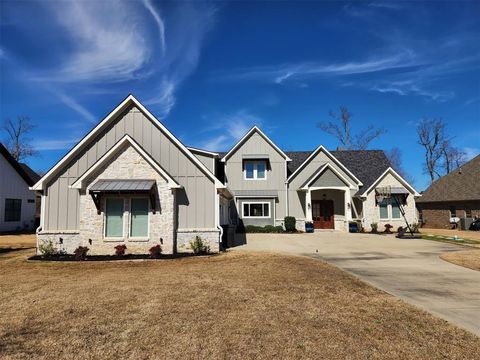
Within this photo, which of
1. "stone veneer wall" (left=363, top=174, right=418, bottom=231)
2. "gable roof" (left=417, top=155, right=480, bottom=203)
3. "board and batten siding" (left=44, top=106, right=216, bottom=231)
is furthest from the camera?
"gable roof" (left=417, top=155, right=480, bottom=203)

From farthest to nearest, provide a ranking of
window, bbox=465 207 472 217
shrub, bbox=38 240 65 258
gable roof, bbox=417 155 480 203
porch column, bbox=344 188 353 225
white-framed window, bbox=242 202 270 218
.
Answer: gable roof, bbox=417 155 480 203, window, bbox=465 207 472 217, white-framed window, bbox=242 202 270 218, porch column, bbox=344 188 353 225, shrub, bbox=38 240 65 258

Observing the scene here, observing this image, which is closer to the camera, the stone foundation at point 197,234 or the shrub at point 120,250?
the shrub at point 120,250

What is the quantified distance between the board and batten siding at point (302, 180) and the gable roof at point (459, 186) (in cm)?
1139

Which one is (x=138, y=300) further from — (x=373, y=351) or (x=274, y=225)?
(x=274, y=225)

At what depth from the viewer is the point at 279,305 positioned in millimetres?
6770

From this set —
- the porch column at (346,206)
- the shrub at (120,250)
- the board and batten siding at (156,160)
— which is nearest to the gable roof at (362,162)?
the porch column at (346,206)

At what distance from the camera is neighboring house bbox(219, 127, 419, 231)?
2689 centimetres

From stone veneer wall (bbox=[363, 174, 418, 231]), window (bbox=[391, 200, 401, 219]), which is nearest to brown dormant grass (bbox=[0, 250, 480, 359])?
stone veneer wall (bbox=[363, 174, 418, 231])

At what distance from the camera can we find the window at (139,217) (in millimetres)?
14484

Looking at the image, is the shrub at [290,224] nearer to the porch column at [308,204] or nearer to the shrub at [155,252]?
the porch column at [308,204]

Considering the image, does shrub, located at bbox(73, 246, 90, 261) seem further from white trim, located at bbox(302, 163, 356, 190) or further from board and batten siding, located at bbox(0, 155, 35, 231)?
white trim, located at bbox(302, 163, 356, 190)

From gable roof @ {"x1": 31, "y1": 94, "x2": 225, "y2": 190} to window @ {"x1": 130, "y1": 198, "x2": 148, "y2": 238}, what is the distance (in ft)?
9.64

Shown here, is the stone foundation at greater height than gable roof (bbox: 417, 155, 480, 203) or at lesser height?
lesser

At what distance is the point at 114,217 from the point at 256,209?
1515cm
